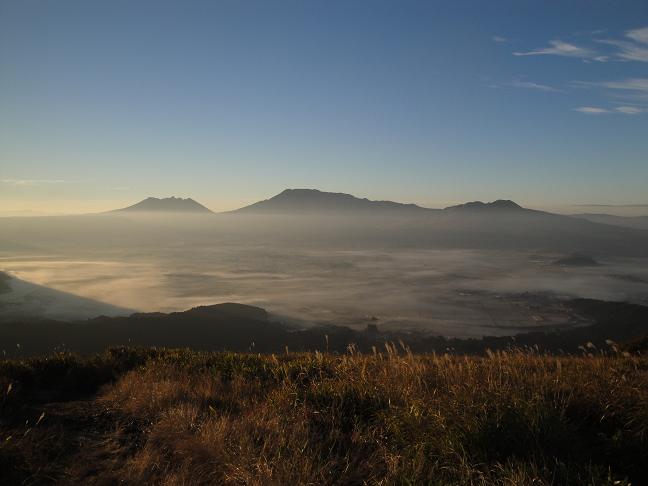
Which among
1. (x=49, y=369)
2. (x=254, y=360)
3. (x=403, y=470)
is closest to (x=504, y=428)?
(x=403, y=470)

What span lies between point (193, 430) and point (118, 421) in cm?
142

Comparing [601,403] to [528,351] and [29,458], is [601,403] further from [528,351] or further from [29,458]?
[29,458]

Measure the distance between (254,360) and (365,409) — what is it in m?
4.58

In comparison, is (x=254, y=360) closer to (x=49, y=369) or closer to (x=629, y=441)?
(x=49, y=369)

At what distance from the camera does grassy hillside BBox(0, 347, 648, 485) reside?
12.8 ft

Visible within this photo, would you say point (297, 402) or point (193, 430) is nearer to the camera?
point (193, 430)

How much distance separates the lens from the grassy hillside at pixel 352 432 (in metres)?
3.91

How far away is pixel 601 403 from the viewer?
5.06 m

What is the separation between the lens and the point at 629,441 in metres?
4.31

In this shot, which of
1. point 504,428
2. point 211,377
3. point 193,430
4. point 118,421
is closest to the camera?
point 504,428

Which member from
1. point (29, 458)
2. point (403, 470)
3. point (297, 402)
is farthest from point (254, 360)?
point (403, 470)

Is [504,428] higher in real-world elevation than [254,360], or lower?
higher

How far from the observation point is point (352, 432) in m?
4.92

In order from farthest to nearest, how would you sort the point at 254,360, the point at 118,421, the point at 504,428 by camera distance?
1. the point at 254,360
2. the point at 118,421
3. the point at 504,428
